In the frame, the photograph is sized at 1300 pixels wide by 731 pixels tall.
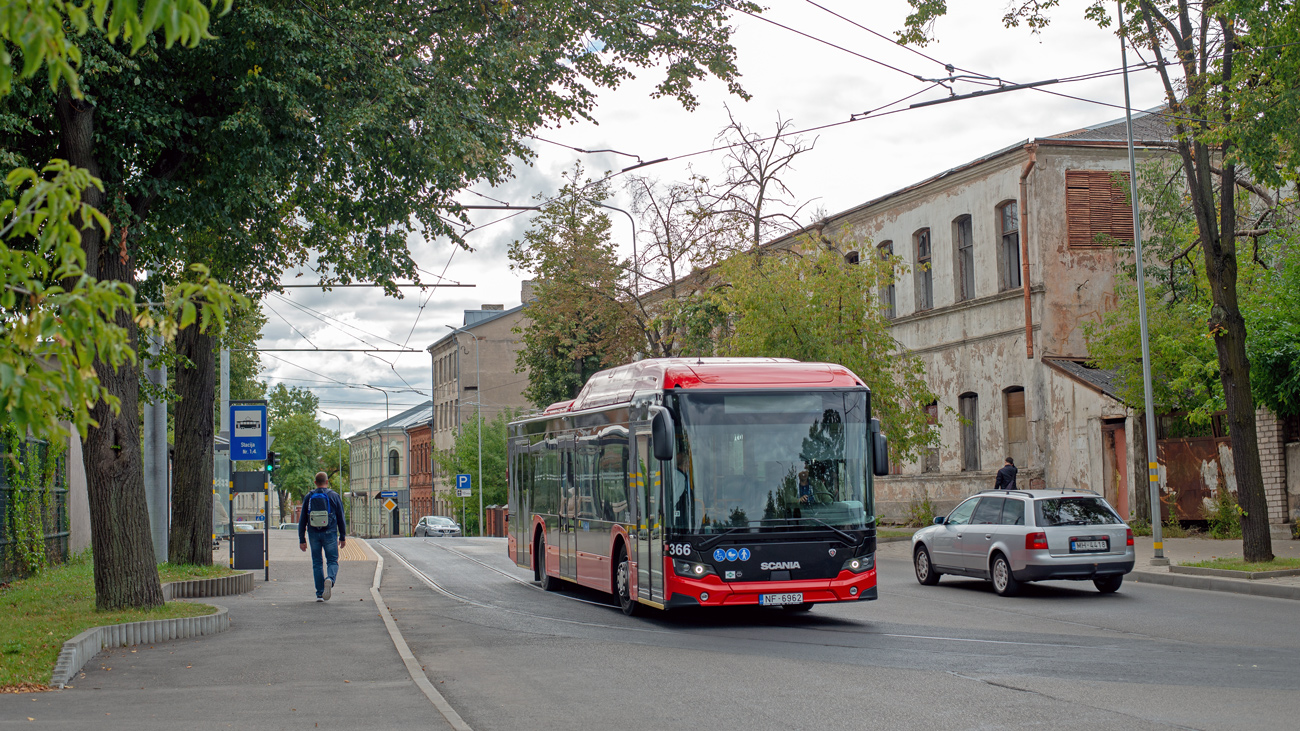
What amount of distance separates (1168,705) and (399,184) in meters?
12.0

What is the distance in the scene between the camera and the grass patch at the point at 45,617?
1035 centimetres

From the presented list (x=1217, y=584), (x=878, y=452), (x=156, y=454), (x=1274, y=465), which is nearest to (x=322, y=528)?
(x=156, y=454)

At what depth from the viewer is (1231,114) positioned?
1878 centimetres

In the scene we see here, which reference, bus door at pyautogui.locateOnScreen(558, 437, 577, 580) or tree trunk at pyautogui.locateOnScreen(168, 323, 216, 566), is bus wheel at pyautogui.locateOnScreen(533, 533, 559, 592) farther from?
tree trunk at pyautogui.locateOnScreen(168, 323, 216, 566)

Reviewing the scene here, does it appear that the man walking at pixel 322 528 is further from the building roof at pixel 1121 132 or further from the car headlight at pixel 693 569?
the building roof at pixel 1121 132

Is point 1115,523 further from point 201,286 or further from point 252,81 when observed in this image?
point 201,286

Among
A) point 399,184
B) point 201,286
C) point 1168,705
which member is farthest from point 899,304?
point 201,286

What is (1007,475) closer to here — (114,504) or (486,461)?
(114,504)

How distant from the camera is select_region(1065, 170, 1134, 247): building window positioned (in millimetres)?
33281

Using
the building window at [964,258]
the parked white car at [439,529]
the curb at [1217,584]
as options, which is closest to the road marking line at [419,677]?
the curb at [1217,584]

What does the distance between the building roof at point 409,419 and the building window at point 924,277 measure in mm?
65148

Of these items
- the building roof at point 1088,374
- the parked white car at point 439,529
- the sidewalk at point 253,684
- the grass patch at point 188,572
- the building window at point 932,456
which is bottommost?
the parked white car at point 439,529

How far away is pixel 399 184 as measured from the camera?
56.4 feet

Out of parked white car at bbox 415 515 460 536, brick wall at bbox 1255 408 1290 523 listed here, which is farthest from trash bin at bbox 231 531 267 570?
parked white car at bbox 415 515 460 536
